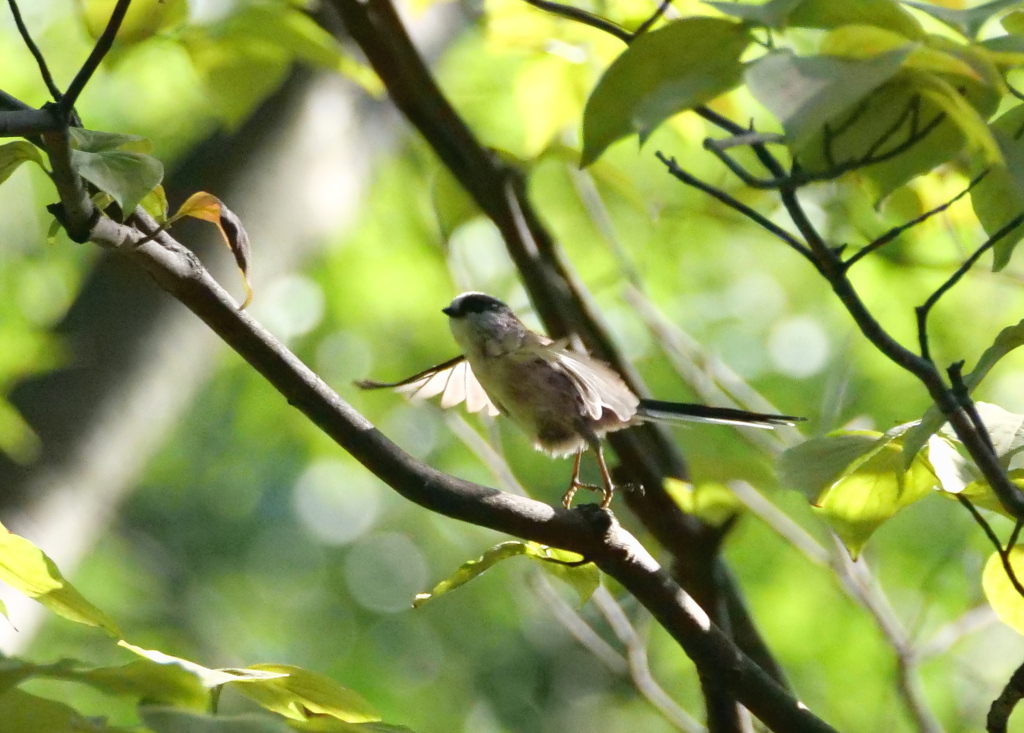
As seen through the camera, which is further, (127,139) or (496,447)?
(496,447)

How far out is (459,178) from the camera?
1.58m

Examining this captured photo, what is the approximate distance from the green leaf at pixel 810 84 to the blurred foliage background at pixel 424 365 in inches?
23.2

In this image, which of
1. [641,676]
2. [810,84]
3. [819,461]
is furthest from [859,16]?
[641,676]

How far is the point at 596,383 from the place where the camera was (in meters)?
1.50

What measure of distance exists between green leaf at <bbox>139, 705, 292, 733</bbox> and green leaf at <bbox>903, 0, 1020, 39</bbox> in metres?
0.76

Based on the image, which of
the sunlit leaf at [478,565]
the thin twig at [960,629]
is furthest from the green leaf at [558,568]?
the thin twig at [960,629]

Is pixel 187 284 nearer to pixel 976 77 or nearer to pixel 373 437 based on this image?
pixel 373 437

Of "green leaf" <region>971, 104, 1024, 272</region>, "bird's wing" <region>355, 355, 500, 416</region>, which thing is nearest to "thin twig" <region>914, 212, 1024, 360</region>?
"green leaf" <region>971, 104, 1024, 272</region>

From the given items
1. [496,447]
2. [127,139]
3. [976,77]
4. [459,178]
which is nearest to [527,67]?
[459,178]

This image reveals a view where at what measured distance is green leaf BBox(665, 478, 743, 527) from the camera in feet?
4.10

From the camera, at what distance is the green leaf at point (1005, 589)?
1.16 metres

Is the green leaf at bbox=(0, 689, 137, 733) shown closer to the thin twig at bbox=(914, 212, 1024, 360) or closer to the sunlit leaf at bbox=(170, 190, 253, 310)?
the sunlit leaf at bbox=(170, 190, 253, 310)

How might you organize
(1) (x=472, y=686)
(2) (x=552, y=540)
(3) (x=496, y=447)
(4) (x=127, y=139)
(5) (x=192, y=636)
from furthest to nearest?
(1) (x=472, y=686), (5) (x=192, y=636), (3) (x=496, y=447), (2) (x=552, y=540), (4) (x=127, y=139)

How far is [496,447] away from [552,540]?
48.9 inches
